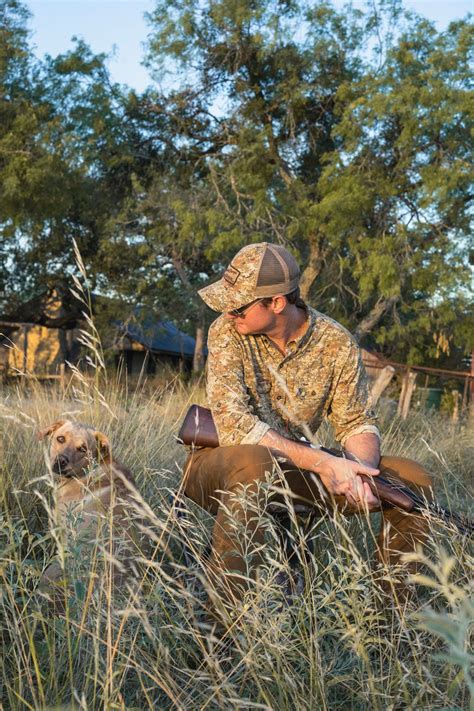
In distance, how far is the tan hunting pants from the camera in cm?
240

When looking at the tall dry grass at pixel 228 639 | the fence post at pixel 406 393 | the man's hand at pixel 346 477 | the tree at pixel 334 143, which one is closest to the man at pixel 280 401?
the man's hand at pixel 346 477

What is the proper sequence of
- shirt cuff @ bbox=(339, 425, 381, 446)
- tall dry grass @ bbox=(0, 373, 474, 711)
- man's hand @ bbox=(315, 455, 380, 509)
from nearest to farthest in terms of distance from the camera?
tall dry grass @ bbox=(0, 373, 474, 711) < man's hand @ bbox=(315, 455, 380, 509) < shirt cuff @ bbox=(339, 425, 381, 446)

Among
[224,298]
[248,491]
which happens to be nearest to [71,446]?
[224,298]

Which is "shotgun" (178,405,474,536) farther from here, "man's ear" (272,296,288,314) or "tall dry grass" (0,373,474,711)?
"man's ear" (272,296,288,314)

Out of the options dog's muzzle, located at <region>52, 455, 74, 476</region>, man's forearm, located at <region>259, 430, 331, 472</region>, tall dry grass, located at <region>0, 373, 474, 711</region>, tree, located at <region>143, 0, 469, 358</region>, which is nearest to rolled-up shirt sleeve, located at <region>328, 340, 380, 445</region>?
man's forearm, located at <region>259, 430, 331, 472</region>

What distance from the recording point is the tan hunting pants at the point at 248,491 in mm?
2404

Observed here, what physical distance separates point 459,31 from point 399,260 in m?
5.92

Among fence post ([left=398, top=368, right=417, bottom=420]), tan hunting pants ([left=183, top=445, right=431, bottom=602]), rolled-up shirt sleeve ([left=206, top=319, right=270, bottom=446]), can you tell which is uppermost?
rolled-up shirt sleeve ([left=206, top=319, right=270, bottom=446])

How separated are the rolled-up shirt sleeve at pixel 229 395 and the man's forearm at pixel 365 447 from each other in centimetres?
44

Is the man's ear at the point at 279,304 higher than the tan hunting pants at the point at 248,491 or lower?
higher

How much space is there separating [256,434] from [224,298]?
0.65m

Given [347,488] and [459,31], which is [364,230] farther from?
[347,488]

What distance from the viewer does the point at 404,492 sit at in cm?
278

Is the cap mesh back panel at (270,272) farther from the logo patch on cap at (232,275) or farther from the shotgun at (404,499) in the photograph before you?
the shotgun at (404,499)
